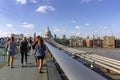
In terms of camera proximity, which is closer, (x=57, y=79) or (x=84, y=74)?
(x=84, y=74)

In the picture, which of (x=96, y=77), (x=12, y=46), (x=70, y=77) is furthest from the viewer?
(x=12, y=46)

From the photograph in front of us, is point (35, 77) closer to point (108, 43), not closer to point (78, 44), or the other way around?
point (108, 43)

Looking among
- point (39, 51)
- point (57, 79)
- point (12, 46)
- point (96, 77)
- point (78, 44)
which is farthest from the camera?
point (78, 44)

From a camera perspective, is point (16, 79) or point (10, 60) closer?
point (16, 79)

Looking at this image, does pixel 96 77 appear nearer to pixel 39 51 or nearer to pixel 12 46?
pixel 39 51

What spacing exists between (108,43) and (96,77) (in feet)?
267

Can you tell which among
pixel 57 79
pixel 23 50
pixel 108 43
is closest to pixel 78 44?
pixel 108 43

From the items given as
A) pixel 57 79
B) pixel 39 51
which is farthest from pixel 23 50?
pixel 57 79

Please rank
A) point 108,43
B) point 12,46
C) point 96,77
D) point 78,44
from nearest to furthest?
point 96,77 → point 12,46 → point 108,43 → point 78,44

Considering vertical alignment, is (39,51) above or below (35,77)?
above

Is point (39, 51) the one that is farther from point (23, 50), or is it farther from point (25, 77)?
point (23, 50)

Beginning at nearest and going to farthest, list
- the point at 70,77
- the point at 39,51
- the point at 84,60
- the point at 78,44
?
the point at 70,77 → the point at 84,60 → the point at 39,51 → the point at 78,44

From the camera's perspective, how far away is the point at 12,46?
15086 mm

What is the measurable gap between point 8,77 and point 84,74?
7.90 metres
